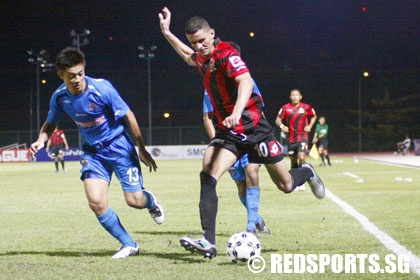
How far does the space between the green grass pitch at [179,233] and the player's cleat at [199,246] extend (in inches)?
5.4

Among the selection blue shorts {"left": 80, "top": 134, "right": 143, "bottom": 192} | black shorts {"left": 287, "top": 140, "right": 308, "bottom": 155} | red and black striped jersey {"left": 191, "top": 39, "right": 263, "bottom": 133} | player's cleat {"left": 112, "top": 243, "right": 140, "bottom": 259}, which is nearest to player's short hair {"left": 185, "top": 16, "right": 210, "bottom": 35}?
red and black striped jersey {"left": 191, "top": 39, "right": 263, "bottom": 133}

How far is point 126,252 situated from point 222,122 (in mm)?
1678

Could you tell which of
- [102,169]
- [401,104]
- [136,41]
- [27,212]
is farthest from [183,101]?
[102,169]

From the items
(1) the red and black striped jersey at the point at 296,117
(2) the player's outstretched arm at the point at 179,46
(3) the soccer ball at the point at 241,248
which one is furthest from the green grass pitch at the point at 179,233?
(2) the player's outstretched arm at the point at 179,46

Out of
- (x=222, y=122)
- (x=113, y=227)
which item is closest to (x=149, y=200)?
(x=113, y=227)

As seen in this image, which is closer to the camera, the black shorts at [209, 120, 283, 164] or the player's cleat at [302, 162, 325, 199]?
the black shorts at [209, 120, 283, 164]

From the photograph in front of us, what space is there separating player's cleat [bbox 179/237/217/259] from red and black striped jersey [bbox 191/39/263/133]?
1137 millimetres

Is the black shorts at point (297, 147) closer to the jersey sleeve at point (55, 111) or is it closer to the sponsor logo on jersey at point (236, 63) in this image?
the jersey sleeve at point (55, 111)

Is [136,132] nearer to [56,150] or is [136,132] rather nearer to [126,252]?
[126,252]

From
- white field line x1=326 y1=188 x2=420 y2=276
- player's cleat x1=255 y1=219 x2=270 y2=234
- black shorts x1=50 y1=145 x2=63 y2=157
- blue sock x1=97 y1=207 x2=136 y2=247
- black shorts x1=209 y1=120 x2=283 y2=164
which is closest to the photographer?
white field line x1=326 y1=188 x2=420 y2=276

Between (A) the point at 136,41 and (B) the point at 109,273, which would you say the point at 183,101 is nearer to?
(A) the point at 136,41

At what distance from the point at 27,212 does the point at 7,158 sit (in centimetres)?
3856

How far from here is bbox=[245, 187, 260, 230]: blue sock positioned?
8.26 metres

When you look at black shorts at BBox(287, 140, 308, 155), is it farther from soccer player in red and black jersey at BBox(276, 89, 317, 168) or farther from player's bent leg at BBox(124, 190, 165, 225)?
player's bent leg at BBox(124, 190, 165, 225)
